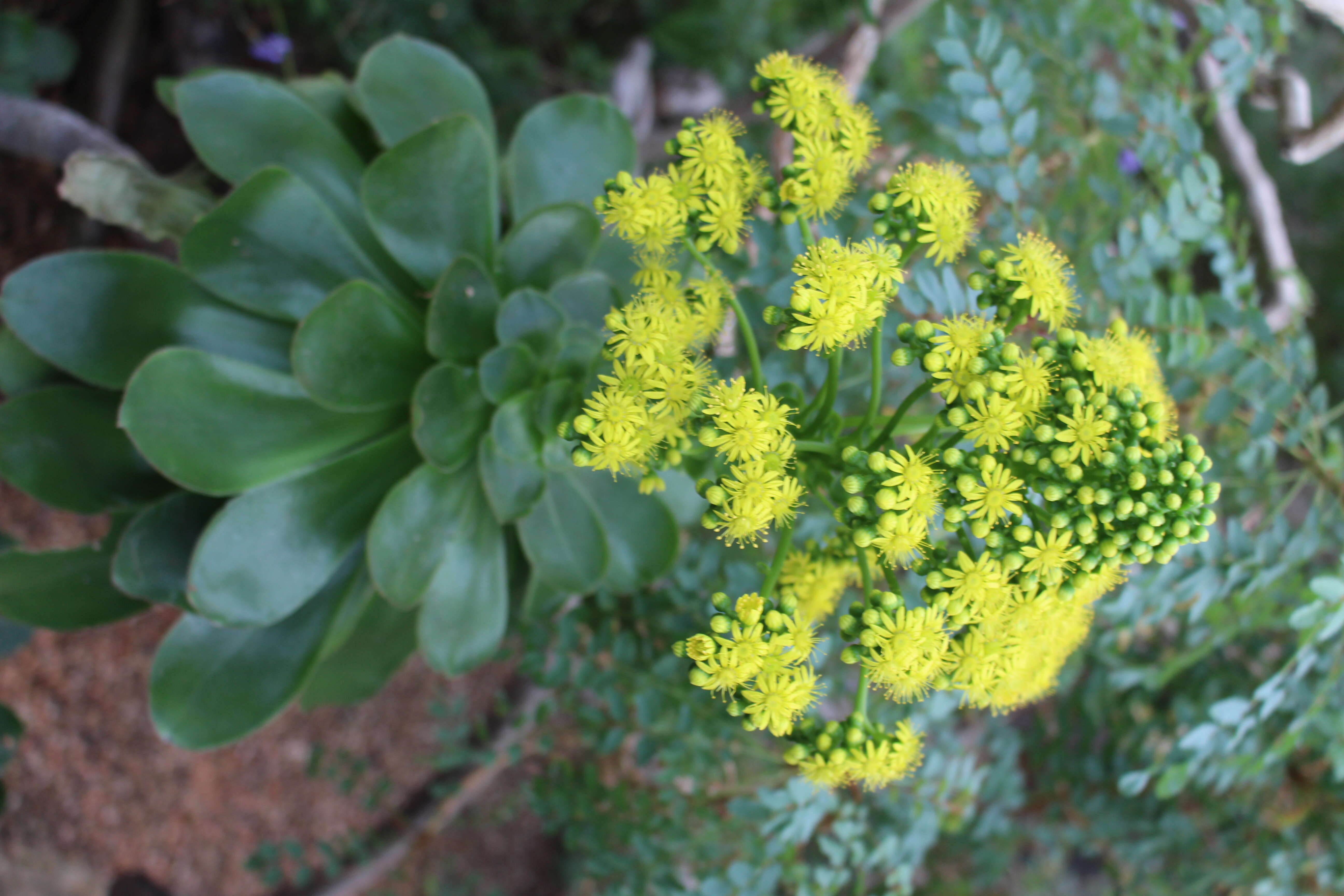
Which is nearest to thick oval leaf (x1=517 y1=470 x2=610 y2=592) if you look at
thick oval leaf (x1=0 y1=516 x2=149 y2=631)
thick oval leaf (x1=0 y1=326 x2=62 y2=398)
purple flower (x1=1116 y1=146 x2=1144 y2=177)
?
thick oval leaf (x1=0 y1=516 x2=149 y2=631)

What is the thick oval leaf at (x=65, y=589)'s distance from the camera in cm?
112

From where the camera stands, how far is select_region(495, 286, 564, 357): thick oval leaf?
44.6 inches

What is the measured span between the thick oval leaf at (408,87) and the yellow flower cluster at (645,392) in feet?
1.97

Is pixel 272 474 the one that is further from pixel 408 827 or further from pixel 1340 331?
pixel 1340 331

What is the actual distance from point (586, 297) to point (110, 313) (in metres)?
0.64

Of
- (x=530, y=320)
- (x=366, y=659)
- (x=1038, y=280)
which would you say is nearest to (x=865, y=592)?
(x=1038, y=280)

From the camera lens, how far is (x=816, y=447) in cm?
80

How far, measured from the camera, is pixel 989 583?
2.41 ft

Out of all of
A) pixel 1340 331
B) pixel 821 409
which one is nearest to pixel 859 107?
pixel 821 409

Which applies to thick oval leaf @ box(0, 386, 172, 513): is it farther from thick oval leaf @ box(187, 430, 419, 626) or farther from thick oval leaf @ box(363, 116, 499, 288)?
thick oval leaf @ box(363, 116, 499, 288)

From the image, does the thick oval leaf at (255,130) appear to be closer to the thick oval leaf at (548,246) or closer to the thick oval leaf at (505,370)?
the thick oval leaf at (548,246)

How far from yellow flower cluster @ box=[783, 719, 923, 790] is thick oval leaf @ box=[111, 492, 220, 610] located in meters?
0.81

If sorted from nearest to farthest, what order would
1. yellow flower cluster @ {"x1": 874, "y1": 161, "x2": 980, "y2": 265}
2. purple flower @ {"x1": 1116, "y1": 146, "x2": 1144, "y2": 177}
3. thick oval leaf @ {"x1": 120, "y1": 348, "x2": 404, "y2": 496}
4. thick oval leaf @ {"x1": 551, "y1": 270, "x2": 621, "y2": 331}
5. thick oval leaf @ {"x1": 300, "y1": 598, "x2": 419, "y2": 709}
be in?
1. yellow flower cluster @ {"x1": 874, "y1": 161, "x2": 980, "y2": 265}
2. thick oval leaf @ {"x1": 120, "y1": 348, "x2": 404, "y2": 496}
3. thick oval leaf @ {"x1": 551, "y1": 270, "x2": 621, "y2": 331}
4. thick oval leaf @ {"x1": 300, "y1": 598, "x2": 419, "y2": 709}
5. purple flower @ {"x1": 1116, "y1": 146, "x2": 1144, "y2": 177}

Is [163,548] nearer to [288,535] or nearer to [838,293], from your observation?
[288,535]
